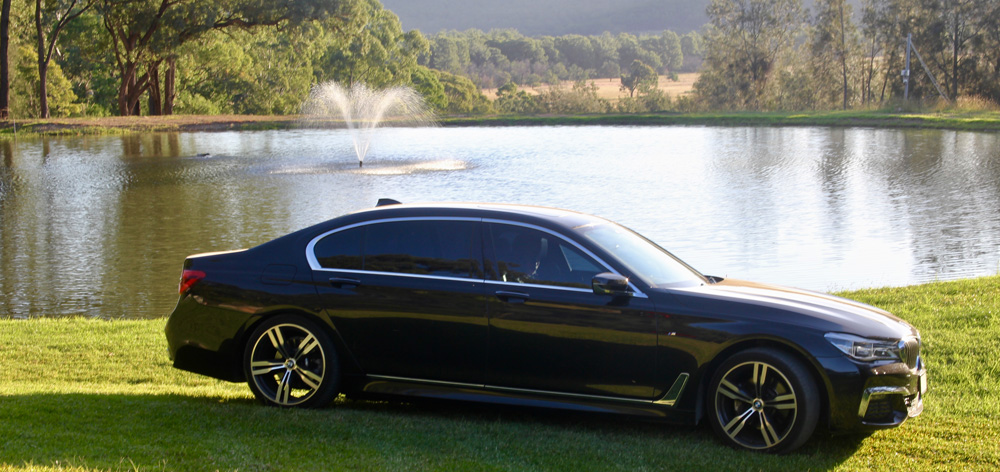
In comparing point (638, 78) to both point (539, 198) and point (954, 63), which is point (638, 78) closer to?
point (954, 63)

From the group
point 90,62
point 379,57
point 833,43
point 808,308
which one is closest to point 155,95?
point 90,62

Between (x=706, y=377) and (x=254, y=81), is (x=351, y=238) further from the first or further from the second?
(x=254, y=81)

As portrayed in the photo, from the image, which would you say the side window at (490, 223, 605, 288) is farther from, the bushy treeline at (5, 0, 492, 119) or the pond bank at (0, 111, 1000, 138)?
the bushy treeline at (5, 0, 492, 119)

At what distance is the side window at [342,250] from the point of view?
239 inches

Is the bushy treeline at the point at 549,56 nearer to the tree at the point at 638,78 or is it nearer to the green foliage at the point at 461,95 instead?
the green foliage at the point at 461,95

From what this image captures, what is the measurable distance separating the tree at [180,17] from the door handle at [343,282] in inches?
1846

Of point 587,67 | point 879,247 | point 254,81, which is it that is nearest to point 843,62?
point 254,81

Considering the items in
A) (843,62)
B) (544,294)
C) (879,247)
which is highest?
(843,62)

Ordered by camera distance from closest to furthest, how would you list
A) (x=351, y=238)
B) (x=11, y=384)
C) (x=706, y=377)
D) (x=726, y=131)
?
(x=706, y=377)
(x=351, y=238)
(x=11, y=384)
(x=726, y=131)

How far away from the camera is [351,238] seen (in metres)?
6.13

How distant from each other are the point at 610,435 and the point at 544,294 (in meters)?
0.95

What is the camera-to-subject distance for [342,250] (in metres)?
6.11

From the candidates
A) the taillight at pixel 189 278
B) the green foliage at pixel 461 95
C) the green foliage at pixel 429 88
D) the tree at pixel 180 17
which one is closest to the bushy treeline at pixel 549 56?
the green foliage at pixel 461 95

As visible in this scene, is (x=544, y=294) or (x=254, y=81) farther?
(x=254, y=81)
